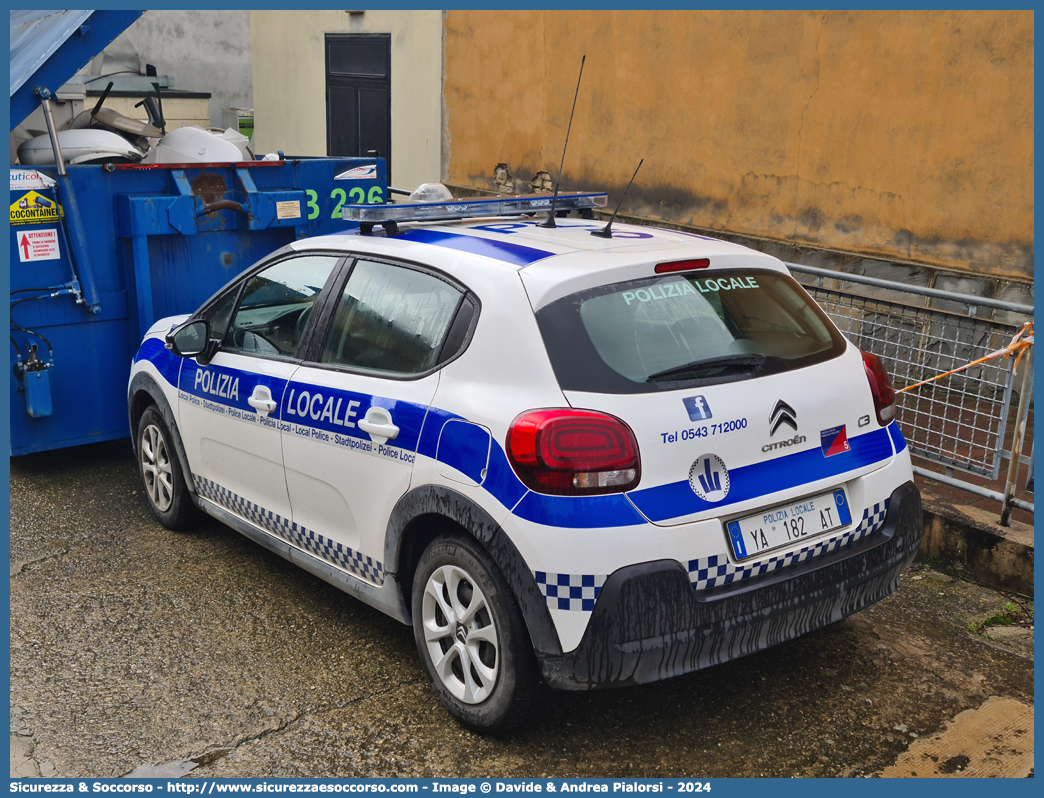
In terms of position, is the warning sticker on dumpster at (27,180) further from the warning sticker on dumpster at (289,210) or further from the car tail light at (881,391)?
the car tail light at (881,391)

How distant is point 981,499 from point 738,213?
459 centimetres

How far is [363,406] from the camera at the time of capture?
3623 mm

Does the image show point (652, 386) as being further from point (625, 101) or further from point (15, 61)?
point (625, 101)

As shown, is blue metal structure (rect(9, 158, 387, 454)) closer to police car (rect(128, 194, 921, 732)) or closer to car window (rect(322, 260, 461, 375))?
police car (rect(128, 194, 921, 732))

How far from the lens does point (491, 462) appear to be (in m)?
3.10

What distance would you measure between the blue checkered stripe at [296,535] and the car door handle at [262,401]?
0.46 m

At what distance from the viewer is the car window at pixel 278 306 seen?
4.14 metres

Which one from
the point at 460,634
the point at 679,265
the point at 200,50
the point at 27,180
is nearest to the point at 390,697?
the point at 460,634

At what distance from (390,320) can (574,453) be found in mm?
1076

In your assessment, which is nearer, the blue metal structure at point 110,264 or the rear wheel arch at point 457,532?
the rear wheel arch at point 457,532

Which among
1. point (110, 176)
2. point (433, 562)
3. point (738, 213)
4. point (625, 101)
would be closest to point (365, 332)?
point (433, 562)

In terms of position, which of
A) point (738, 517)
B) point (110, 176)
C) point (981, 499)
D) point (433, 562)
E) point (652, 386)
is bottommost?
point (981, 499)

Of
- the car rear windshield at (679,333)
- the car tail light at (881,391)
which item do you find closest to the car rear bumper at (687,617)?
the car tail light at (881,391)

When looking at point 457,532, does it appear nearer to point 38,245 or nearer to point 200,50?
point 38,245
